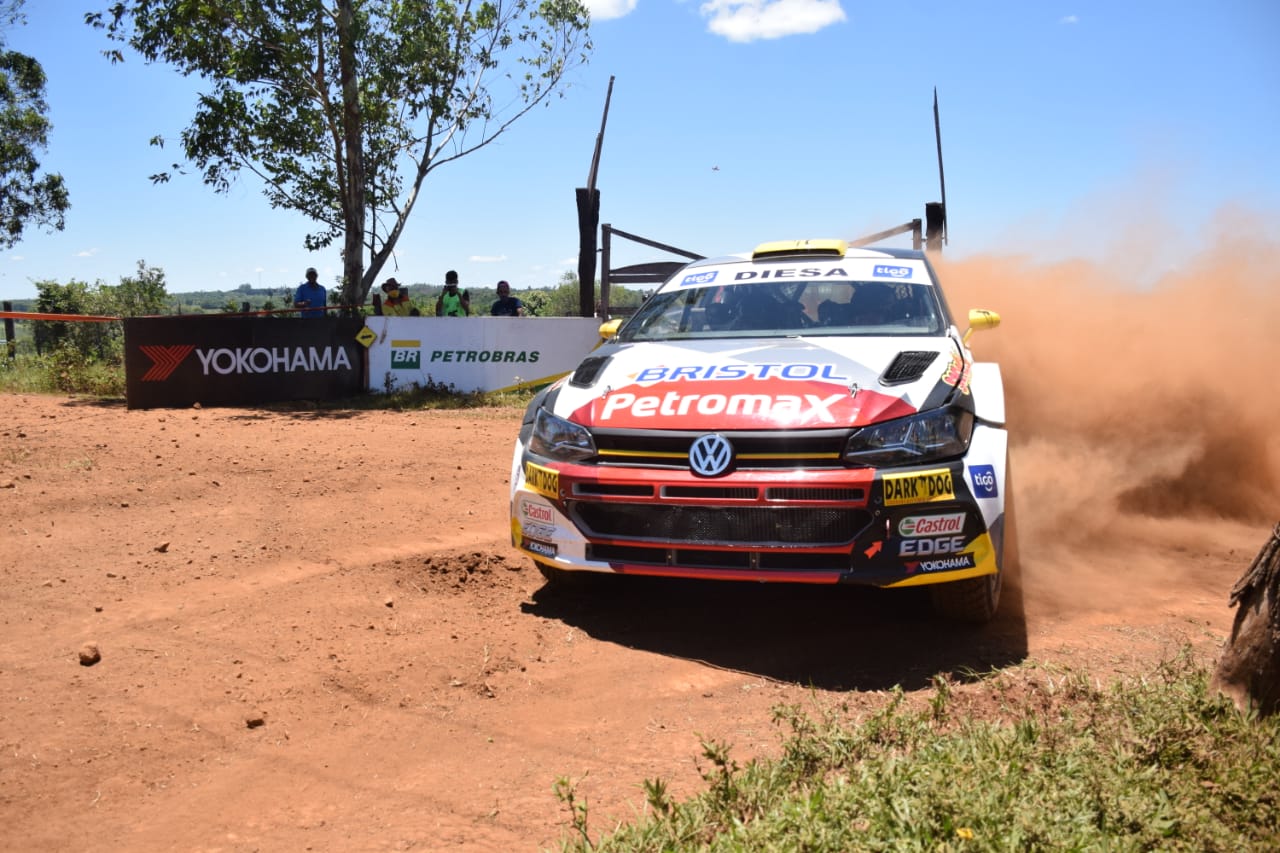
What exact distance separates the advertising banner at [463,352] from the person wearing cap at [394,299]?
1.64 m

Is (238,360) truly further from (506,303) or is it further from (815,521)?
(815,521)

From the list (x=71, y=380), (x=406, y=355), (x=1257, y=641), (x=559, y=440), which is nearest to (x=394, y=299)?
(x=406, y=355)

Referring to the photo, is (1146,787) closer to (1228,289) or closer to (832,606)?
(832,606)

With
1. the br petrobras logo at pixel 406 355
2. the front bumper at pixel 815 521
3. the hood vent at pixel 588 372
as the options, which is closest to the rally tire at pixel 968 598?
the front bumper at pixel 815 521

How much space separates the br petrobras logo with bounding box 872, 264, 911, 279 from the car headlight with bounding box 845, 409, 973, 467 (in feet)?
5.88

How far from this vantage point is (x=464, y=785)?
3.22 meters

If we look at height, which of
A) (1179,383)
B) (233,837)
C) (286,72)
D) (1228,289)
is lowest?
(233,837)

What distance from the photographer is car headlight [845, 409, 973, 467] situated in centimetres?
409

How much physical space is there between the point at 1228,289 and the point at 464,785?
29.7ft

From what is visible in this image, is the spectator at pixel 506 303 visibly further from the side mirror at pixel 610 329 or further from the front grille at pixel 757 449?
the front grille at pixel 757 449

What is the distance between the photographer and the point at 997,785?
2.75 meters

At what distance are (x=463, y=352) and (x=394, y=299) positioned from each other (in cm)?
218

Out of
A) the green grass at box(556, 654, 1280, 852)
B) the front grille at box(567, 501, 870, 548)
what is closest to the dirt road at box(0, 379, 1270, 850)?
the green grass at box(556, 654, 1280, 852)

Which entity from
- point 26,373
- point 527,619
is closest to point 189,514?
point 527,619
